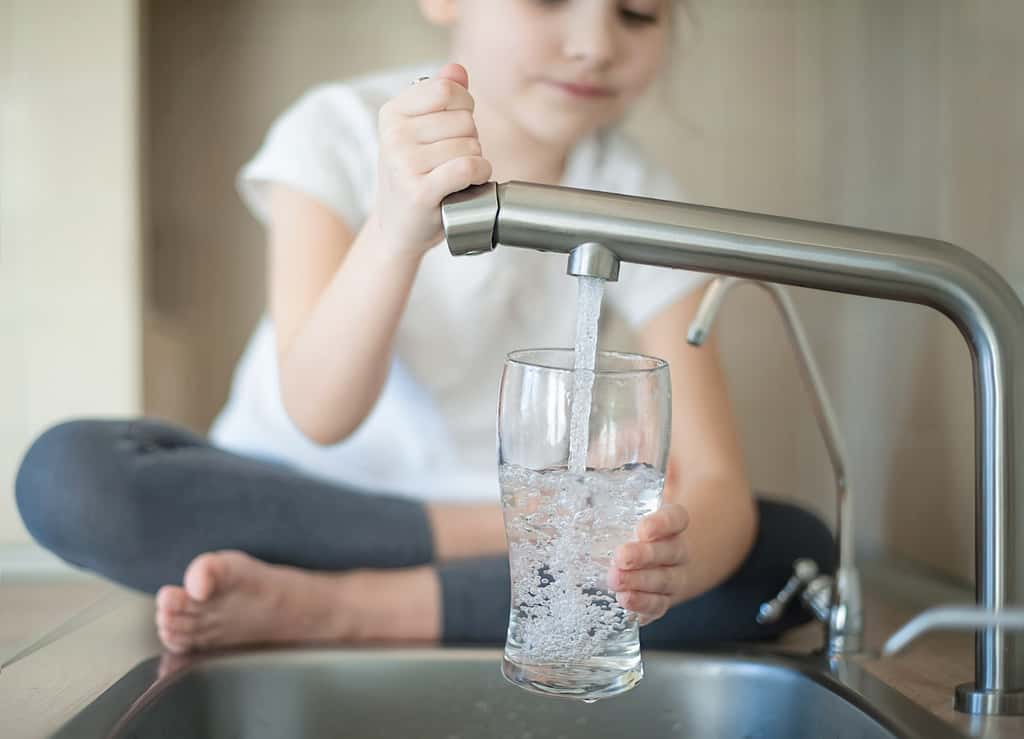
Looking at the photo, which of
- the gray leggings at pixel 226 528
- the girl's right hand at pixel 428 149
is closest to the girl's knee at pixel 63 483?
the gray leggings at pixel 226 528

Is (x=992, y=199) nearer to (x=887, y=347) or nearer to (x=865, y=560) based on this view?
(x=887, y=347)

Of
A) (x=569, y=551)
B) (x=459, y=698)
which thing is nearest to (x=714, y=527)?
(x=459, y=698)

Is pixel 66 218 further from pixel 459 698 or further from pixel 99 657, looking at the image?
pixel 459 698

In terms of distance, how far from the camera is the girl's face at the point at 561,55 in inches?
45.1

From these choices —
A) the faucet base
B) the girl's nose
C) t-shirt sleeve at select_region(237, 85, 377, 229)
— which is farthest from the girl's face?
the faucet base

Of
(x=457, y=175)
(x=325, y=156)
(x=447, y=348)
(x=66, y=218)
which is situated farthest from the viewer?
(x=66, y=218)

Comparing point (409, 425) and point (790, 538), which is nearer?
point (790, 538)

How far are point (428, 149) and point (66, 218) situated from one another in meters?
1.51

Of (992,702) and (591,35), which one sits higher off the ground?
→ (591,35)

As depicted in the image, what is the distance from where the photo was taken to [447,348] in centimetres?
149

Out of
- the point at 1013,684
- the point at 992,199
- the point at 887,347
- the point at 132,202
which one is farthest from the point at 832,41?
the point at 1013,684

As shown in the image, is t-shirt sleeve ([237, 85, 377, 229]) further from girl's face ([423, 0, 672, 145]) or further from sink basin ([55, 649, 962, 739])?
sink basin ([55, 649, 962, 739])

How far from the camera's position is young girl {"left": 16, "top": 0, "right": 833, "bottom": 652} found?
947 millimetres

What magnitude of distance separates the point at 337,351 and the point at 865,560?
132 cm
